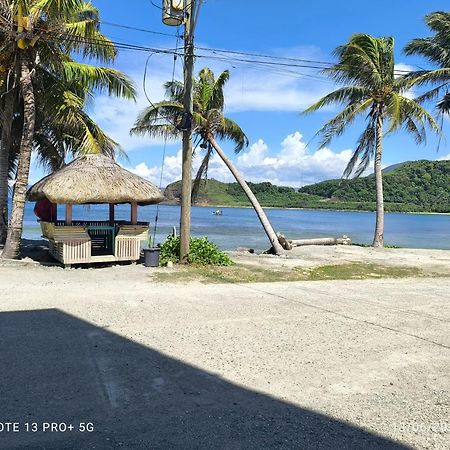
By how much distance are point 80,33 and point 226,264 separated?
7346mm

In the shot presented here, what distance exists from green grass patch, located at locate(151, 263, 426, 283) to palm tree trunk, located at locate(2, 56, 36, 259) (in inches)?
168

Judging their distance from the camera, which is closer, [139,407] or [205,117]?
[139,407]

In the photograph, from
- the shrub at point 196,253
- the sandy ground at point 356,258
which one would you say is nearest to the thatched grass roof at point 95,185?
the shrub at point 196,253

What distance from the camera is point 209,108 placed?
18.0 metres

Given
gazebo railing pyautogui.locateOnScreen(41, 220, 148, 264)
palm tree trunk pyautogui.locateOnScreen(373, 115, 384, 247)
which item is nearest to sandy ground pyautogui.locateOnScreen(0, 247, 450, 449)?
gazebo railing pyautogui.locateOnScreen(41, 220, 148, 264)

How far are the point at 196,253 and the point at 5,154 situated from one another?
22.7ft

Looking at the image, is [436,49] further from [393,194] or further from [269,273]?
[393,194]

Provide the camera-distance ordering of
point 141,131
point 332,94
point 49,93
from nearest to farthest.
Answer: point 49,93, point 141,131, point 332,94

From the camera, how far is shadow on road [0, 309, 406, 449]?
131 inches

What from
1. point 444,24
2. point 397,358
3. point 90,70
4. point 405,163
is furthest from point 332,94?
point 405,163

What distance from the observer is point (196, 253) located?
12469 mm

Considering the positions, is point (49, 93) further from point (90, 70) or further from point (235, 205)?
point (235, 205)

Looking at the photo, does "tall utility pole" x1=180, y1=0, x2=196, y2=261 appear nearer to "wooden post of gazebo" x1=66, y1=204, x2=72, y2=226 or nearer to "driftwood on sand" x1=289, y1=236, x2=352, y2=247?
"wooden post of gazebo" x1=66, y1=204, x2=72, y2=226

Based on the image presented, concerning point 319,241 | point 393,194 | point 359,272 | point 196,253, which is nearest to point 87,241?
point 196,253
